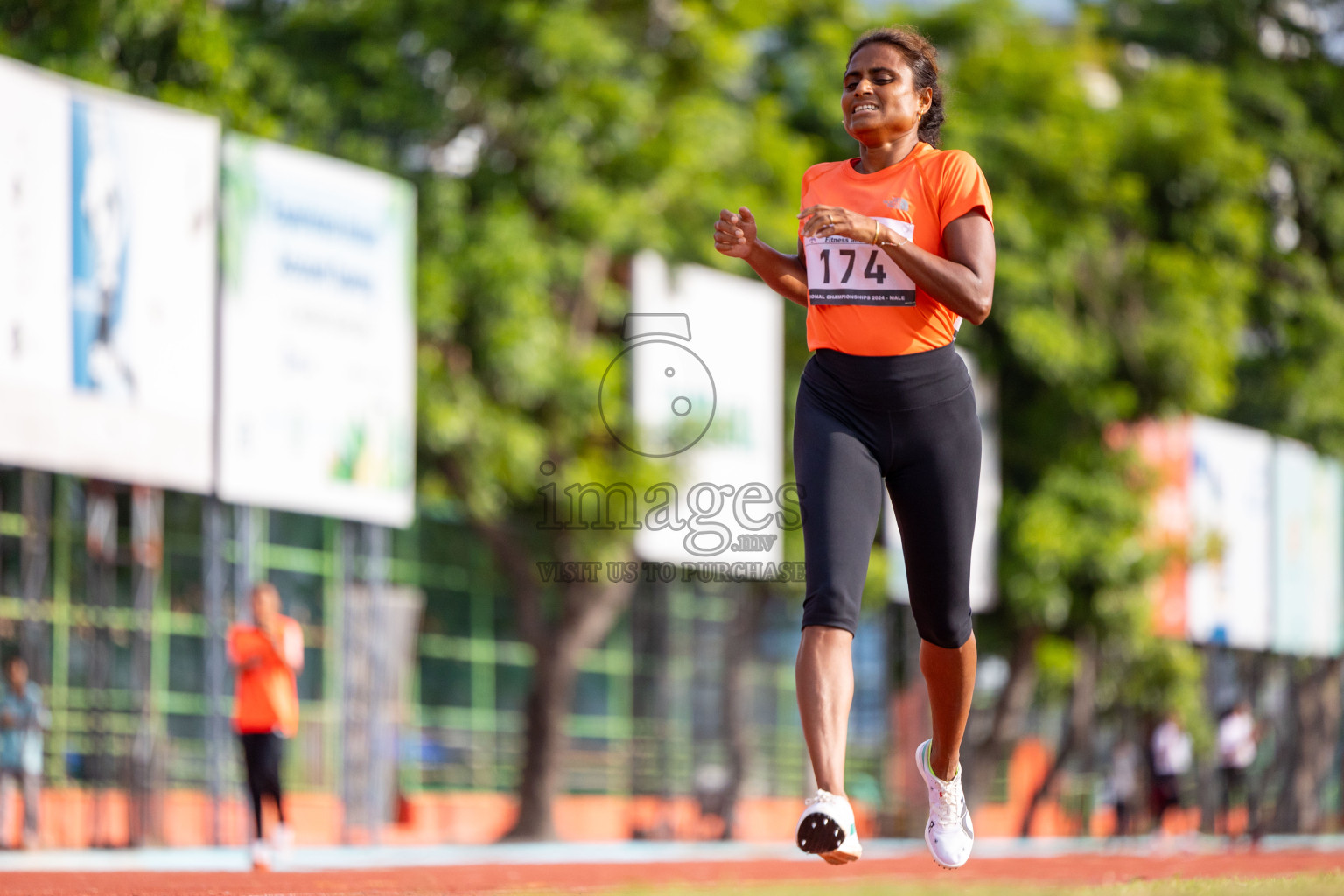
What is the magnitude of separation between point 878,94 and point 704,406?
17.1m

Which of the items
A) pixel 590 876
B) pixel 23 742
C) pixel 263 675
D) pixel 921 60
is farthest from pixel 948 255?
pixel 23 742

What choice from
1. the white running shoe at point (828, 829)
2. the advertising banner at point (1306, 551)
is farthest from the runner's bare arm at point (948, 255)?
the advertising banner at point (1306, 551)

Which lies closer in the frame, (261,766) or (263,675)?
(263,675)

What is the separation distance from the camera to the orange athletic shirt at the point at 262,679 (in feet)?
41.2

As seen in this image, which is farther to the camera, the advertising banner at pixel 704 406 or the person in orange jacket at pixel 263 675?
the advertising banner at pixel 704 406

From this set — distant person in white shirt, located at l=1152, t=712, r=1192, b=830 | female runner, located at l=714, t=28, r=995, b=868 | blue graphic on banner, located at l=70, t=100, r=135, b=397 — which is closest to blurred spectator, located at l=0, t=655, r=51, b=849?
blue graphic on banner, located at l=70, t=100, r=135, b=397

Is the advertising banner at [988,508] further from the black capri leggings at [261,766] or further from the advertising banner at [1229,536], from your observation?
the black capri leggings at [261,766]

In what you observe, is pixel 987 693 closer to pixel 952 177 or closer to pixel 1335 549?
pixel 1335 549

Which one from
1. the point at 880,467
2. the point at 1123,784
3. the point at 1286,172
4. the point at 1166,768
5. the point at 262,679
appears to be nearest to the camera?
the point at 880,467

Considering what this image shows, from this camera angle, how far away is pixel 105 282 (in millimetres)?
15984

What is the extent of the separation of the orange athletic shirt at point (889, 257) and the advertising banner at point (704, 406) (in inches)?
624

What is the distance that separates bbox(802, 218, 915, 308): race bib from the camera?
5.27 m

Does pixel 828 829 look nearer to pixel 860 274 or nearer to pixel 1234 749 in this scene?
pixel 860 274

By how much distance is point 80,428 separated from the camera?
51.0 feet
